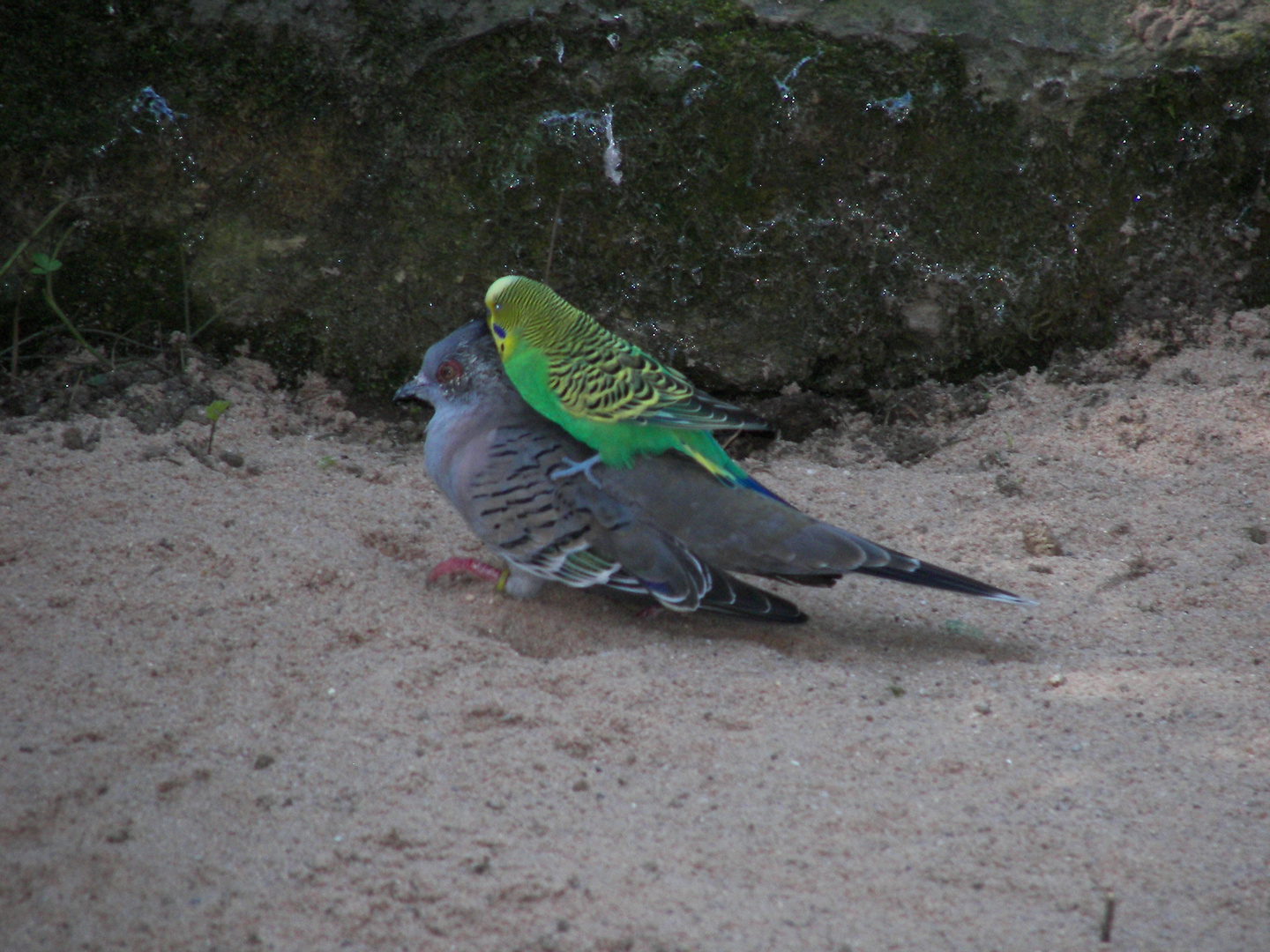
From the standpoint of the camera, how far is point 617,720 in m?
2.68

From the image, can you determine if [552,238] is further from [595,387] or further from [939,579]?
[939,579]

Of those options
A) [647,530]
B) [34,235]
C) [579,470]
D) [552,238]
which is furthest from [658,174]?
[34,235]

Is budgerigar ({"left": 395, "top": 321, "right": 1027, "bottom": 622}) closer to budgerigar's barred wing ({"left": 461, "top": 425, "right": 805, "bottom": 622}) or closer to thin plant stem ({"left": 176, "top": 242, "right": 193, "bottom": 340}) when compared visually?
budgerigar's barred wing ({"left": 461, "top": 425, "right": 805, "bottom": 622})

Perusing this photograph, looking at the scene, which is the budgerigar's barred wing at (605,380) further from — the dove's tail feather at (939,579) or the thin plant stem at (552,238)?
the thin plant stem at (552,238)

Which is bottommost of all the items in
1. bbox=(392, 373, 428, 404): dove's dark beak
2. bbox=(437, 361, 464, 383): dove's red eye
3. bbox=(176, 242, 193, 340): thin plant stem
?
bbox=(392, 373, 428, 404): dove's dark beak

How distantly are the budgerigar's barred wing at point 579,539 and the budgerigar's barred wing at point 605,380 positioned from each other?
0.73ft

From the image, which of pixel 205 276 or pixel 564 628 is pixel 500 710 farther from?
pixel 205 276

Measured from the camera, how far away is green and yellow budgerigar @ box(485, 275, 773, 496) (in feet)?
10.2

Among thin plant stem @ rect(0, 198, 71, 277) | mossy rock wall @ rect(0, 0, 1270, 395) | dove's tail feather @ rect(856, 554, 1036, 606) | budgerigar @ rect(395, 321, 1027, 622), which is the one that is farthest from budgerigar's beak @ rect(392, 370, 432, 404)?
dove's tail feather @ rect(856, 554, 1036, 606)

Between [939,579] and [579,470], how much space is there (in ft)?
3.83

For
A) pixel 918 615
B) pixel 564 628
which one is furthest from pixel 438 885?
pixel 918 615

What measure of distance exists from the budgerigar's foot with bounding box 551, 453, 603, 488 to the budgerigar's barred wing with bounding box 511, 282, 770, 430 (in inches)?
5.7

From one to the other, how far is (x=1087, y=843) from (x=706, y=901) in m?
0.92

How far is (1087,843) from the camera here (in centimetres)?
229
